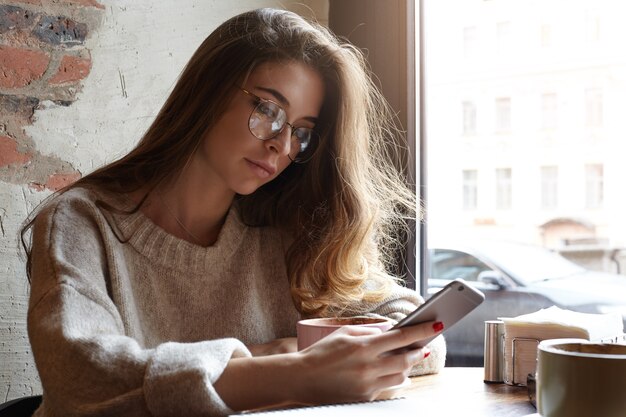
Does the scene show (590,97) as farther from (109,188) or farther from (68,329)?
(68,329)

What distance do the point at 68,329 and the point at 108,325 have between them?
9 centimetres

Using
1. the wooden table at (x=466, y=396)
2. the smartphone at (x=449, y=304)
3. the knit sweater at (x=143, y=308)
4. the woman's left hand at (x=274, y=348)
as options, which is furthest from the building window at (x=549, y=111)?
the smartphone at (x=449, y=304)

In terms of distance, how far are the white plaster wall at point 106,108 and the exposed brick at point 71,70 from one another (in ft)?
0.06

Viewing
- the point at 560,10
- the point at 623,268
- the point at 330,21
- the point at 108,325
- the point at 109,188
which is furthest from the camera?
the point at 330,21

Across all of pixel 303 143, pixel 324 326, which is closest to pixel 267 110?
pixel 303 143

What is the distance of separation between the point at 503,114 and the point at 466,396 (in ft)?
2.85

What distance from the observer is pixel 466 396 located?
1202 millimetres

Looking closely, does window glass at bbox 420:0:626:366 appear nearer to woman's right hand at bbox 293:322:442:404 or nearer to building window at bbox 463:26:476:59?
building window at bbox 463:26:476:59

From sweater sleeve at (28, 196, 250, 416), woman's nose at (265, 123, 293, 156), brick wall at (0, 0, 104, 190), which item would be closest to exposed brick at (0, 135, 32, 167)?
brick wall at (0, 0, 104, 190)

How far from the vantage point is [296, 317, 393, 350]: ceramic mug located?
110cm

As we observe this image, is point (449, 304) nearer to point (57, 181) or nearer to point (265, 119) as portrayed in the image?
point (265, 119)

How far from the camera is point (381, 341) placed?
0.98m

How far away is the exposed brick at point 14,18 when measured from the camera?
1673 mm

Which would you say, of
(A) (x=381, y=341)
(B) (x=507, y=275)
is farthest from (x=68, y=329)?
(B) (x=507, y=275)
